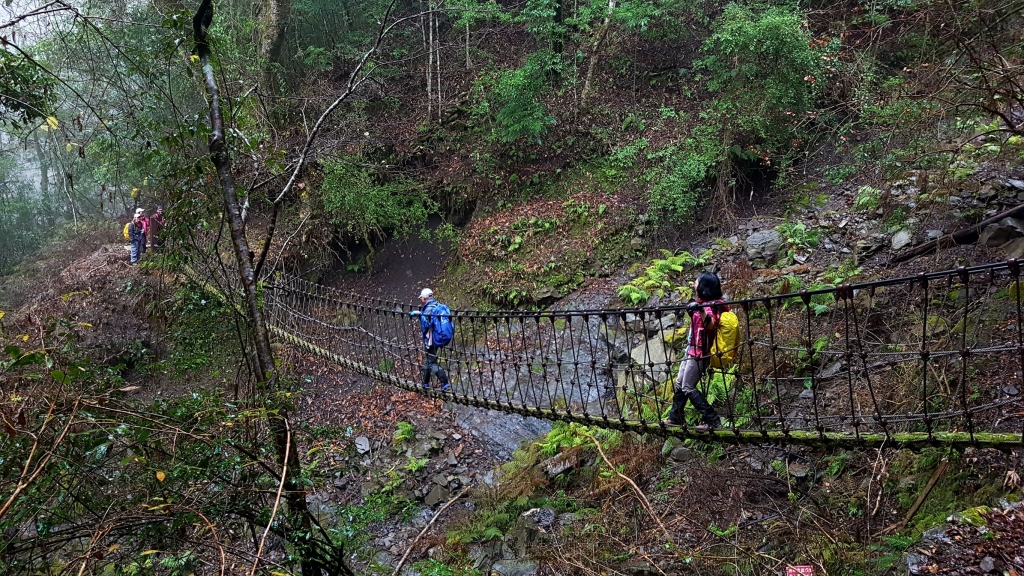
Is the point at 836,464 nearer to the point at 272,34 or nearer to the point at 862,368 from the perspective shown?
the point at 862,368

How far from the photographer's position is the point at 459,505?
17.0 feet

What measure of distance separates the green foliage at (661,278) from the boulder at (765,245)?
45cm

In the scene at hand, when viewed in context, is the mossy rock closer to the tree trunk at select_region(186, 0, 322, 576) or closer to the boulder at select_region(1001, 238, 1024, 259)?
the boulder at select_region(1001, 238, 1024, 259)

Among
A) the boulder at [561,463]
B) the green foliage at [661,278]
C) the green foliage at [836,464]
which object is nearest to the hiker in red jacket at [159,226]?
the boulder at [561,463]

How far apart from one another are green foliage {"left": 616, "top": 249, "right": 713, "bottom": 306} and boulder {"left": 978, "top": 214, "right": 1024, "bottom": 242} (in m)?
2.58

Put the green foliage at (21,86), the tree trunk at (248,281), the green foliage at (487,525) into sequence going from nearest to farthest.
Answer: the green foliage at (21,86)
the tree trunk at (248,281)
the green foliage at (487,525)

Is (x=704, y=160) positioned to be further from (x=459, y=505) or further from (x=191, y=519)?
(x=191, y=519)

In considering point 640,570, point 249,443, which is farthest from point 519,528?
point 249,443

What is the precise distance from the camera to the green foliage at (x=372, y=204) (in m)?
8.16

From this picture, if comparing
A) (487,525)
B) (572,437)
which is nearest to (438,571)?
(487,525)

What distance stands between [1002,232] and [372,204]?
281 inches

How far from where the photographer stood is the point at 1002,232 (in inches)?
158

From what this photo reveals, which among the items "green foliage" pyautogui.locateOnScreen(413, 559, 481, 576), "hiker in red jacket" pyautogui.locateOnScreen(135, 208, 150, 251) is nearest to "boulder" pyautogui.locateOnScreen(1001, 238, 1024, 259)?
"green foliage" pyautogui.locateOnScreen(413, 559, 481, 576)

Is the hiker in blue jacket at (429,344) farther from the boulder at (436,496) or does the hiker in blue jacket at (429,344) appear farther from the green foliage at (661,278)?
the green foliage at (661,278)
